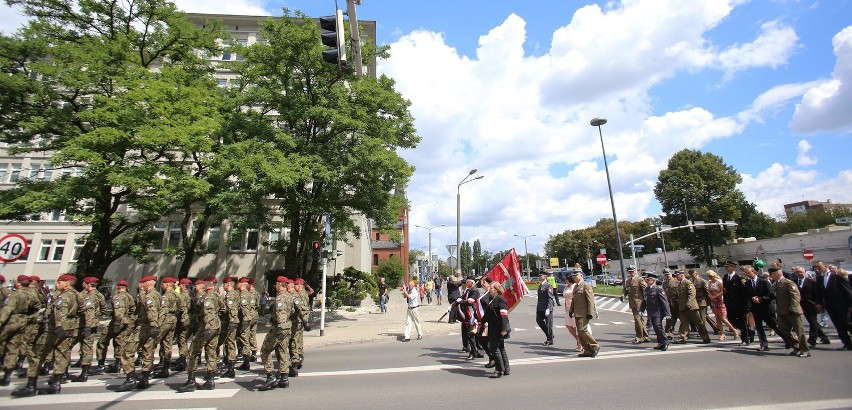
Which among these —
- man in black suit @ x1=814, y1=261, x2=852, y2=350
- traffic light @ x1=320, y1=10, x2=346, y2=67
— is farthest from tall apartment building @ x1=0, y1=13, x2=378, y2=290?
man in black suit @ x1=814, y1=261, x2=852, y2=350

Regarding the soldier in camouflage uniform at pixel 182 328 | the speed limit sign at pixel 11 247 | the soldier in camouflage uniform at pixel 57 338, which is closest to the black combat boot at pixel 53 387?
the soldier in camouflage uniform at pixel 57 338

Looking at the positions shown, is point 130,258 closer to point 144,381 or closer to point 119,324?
point 119,324

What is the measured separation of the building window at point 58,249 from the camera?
3416cm

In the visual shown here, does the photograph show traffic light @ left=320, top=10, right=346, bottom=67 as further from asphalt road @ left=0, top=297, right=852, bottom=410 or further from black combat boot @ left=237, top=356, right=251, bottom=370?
black combat boot @ left=237, top=356, right=251, bottom=370

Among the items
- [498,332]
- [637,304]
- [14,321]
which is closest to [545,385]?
[498,332]

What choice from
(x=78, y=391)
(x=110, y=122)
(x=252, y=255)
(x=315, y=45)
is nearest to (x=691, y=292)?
(x=78, y=391)

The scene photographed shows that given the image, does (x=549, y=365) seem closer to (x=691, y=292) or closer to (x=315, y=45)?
(x=691, y=292)

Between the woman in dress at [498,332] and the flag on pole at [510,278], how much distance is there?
3.08 m

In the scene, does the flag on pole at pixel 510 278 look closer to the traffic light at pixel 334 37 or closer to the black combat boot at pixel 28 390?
the traffic light at pixel 334 37

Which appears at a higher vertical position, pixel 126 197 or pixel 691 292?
pixel 126 197

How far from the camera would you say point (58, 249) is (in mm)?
34312

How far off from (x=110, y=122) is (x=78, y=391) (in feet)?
41.2

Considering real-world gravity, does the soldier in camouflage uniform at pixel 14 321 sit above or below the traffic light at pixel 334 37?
below

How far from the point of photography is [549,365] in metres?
7.89
